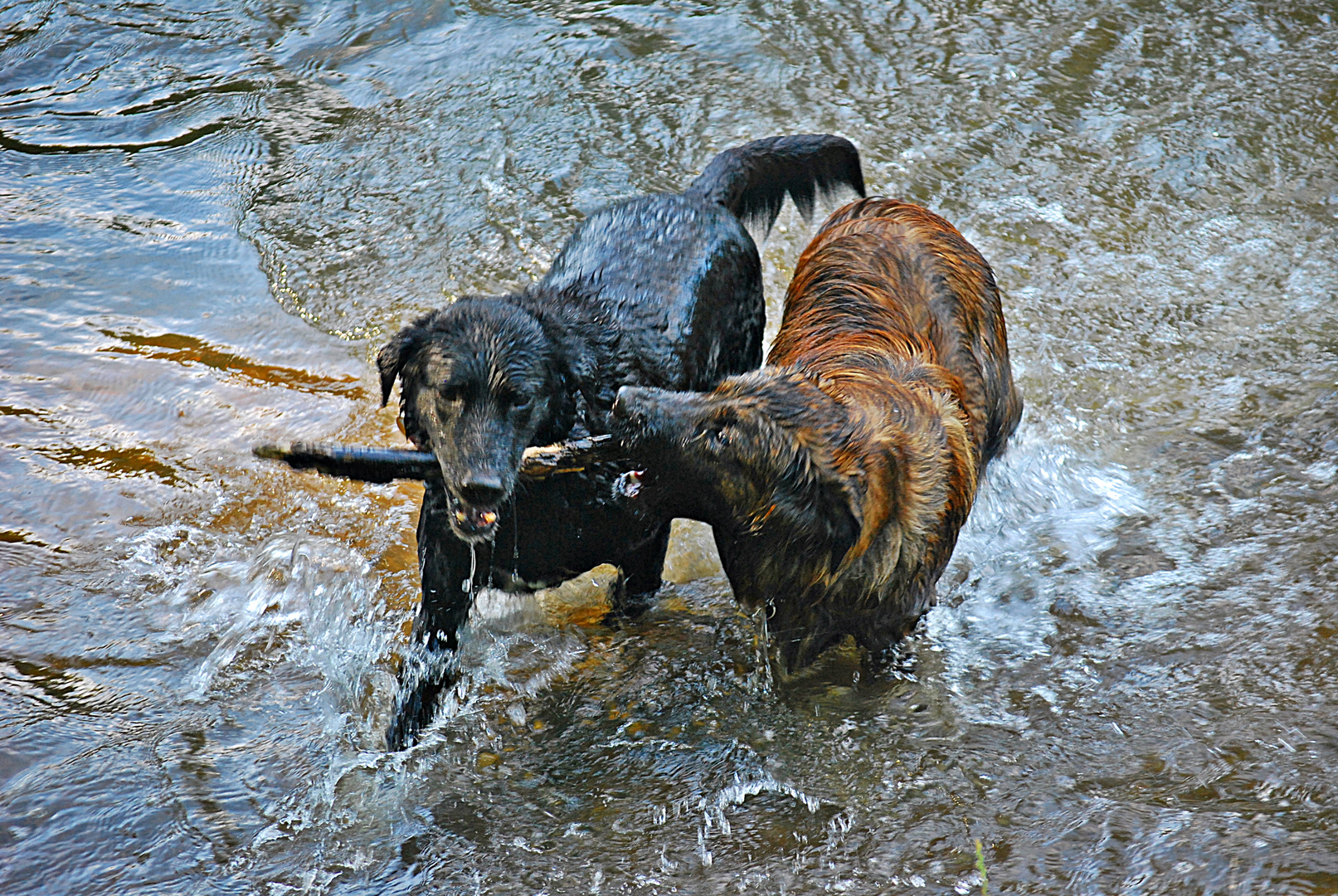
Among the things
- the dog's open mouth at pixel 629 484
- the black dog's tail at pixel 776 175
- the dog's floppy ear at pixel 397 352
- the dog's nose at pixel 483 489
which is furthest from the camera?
the black dog's tail at pixel 776 175

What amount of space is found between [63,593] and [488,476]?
2.31 metres

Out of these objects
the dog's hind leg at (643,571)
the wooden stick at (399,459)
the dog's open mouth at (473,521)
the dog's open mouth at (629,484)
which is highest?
the wooden stick at (399,459)

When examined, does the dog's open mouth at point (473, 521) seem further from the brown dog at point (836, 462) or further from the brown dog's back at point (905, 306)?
the brown dog's back at point (905, 306)

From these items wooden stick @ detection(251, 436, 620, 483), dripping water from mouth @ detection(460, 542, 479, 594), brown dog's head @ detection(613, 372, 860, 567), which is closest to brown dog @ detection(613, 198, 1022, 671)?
brown dog's head @ detection(613, 372, 860, 567)

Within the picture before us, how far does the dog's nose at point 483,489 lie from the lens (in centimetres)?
353

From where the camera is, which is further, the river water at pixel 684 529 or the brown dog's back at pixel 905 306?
the brown dog's back at pixel 905 306

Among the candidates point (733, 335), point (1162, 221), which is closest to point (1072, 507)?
point (733, 335)

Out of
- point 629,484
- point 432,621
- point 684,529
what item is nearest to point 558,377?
point 629,484

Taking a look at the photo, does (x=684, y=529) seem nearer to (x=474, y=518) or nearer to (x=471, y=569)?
(x=471, y=569)

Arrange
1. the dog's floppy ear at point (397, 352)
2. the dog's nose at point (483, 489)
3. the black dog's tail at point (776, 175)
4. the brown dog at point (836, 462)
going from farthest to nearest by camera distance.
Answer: the black dog's tail at point (776, 175)
the dog's floppy ear at point (397, 352)
the brown dog at point (836, 462)
the dog's nose at point (483, 489)

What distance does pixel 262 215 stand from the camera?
7.21 meters

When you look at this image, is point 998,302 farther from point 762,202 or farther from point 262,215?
point 262,215

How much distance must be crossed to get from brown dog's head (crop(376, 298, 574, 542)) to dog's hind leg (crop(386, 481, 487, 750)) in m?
0.31

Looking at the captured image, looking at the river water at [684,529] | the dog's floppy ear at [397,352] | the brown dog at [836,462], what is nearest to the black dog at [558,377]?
the dog's floppy ear at [397,352]
